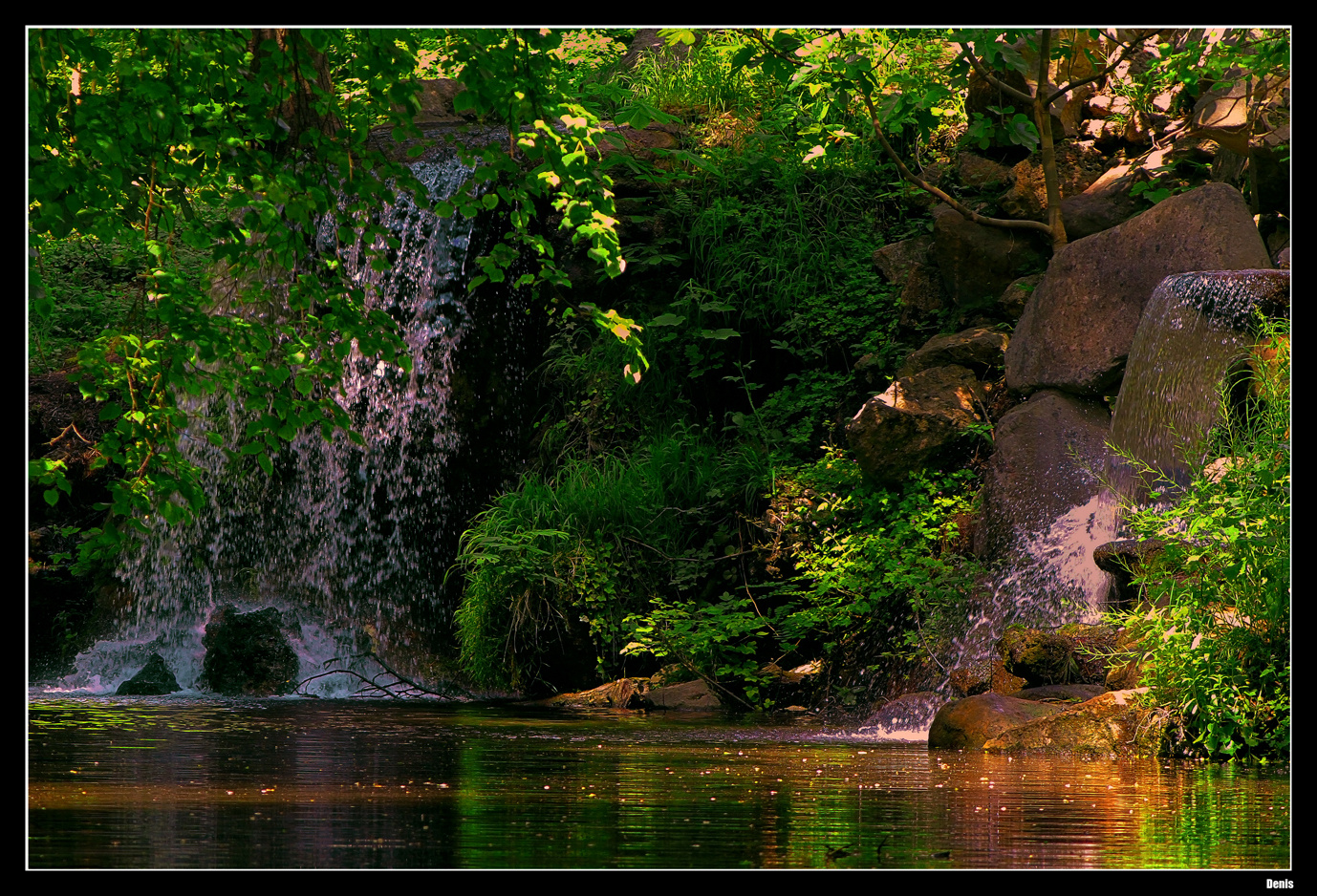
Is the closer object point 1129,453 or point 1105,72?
point 1129,453

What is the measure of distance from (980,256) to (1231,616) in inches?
196

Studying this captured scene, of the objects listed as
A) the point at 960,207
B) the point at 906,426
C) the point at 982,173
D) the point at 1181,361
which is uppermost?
the point at 982,173

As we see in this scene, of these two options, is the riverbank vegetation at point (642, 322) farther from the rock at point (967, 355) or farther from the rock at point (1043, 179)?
the rock at point (967, 355)

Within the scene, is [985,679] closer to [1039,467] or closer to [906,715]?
[906,715]

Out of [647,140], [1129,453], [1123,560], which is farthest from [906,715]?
[647,140]

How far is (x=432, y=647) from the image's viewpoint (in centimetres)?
1066

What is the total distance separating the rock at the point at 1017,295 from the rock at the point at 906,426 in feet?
2.63

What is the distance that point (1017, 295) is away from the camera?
32.2 ft

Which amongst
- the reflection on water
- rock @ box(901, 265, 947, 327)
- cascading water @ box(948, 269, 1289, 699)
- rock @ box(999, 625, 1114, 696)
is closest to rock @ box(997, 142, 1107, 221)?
rock @ box(901, 265, 947, 327)

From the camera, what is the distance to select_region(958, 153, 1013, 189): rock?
10.7 meters
